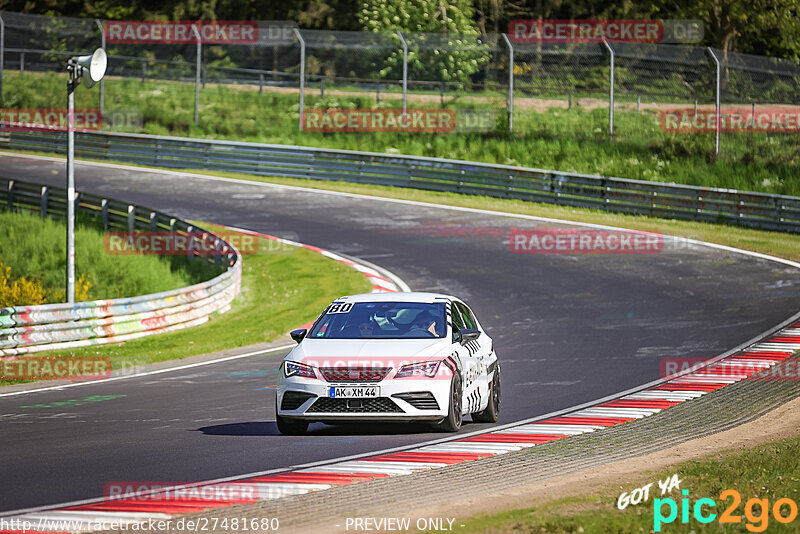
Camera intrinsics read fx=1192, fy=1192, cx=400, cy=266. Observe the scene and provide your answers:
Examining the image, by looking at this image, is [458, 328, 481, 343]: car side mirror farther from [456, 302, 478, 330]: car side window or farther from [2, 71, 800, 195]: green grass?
[2, 71, 800, 195]: green grass

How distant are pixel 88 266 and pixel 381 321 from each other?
16.2 meters

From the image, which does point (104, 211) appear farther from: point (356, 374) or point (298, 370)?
point (356, 374)

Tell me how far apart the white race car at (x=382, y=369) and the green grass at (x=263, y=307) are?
6.86 m

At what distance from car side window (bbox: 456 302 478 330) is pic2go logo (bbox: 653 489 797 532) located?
4.68 metres

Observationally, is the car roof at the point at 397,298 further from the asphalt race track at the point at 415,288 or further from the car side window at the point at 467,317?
the asphalt race track at the point at 415,288

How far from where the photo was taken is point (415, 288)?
24188 millimetres

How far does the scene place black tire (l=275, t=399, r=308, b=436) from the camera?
11398mm

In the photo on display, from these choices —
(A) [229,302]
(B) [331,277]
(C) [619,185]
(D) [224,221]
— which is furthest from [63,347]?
(C) [619,185]

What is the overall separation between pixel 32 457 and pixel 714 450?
6.17m

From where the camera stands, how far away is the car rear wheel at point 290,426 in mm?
11398

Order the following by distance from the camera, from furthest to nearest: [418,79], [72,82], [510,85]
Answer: [418,79] → [510,85] → [72,82]

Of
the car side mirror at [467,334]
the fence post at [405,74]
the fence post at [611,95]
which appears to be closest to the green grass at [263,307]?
the car side mirror at [467,334]

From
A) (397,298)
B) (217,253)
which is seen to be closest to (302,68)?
(217,253)

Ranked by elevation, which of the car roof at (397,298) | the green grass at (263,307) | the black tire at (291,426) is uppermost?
the car roof at (397,298)
